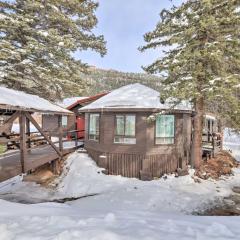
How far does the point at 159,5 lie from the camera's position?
1694cm

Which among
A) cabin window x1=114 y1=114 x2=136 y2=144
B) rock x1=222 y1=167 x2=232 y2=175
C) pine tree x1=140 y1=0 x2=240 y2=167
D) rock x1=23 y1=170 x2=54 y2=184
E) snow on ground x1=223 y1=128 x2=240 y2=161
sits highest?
pine tree x1=140 y1=0 x2=240 y2=167

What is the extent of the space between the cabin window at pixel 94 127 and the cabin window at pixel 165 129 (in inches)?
168

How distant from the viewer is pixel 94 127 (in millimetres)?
18797

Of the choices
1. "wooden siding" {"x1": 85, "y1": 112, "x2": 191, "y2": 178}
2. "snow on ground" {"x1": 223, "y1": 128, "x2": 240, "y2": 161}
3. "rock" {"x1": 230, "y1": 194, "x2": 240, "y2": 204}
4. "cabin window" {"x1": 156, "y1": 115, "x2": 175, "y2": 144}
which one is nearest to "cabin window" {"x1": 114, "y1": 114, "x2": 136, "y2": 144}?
"wooden siding" {"x1": 85, "y1": 112, "x2": 191, "y2": 178}

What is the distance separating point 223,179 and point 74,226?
13.5m

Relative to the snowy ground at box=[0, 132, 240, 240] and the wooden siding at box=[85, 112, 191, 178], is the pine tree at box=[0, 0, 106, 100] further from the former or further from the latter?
the snowy ground at box=[0, 132, 240, 240]

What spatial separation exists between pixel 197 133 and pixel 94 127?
6995mm

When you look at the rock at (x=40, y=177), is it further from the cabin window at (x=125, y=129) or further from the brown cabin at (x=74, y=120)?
the brown cabin at (x=74, y=120)

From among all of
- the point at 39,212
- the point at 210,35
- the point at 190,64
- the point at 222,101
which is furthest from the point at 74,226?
the point at 210,35

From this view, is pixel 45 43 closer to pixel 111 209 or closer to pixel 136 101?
pixel 136 101

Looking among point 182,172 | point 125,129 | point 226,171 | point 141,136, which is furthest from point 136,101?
point 226,171

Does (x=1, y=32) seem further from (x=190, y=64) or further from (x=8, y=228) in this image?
(x=8, y=228)

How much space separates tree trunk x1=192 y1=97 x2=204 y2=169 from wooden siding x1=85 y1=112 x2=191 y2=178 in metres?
0.81

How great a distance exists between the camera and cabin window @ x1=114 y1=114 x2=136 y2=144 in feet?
55.2
